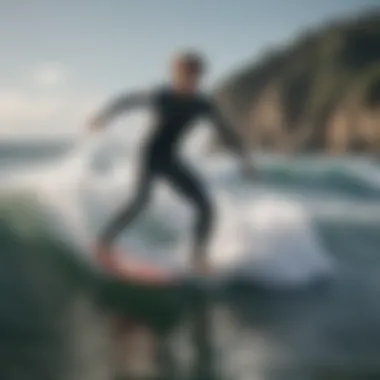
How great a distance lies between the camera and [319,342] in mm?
1371

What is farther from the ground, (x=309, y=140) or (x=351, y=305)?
(x=309, y=140)

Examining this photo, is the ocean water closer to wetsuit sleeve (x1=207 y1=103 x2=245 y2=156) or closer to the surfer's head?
wetsuit sleeve (x1=207 y1=103 x2=245 y2=156)

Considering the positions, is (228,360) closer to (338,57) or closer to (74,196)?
(74,196)

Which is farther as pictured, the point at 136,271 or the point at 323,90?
the point at 323,90

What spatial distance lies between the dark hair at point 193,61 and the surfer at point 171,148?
1cm

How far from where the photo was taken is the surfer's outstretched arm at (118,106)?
1367 millimetres

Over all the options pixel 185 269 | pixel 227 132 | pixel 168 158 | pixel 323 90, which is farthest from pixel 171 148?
pixel 323 90

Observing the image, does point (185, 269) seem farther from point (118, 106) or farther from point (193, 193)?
point (118, 106)

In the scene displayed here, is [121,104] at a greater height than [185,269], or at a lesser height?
greater

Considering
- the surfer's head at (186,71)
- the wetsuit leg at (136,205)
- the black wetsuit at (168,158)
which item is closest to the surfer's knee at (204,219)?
the black wetsuit at (168,158)

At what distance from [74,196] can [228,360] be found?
1.51ft

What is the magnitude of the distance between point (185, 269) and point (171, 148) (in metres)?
0.25

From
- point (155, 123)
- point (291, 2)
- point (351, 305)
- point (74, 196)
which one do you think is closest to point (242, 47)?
point (291, 2)

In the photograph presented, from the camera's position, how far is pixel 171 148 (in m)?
1.36
